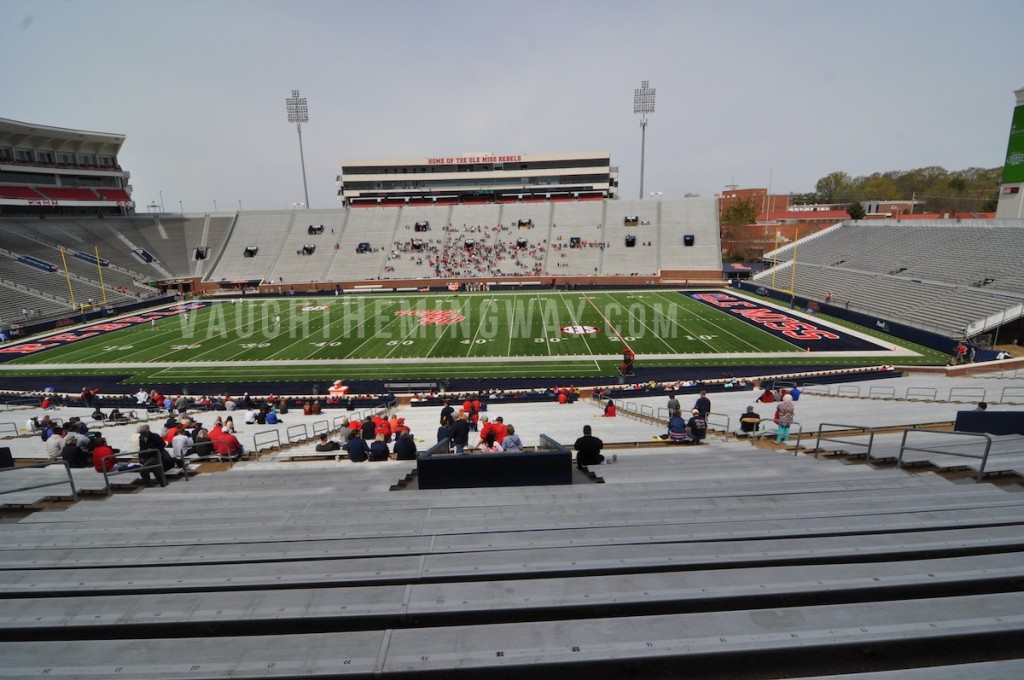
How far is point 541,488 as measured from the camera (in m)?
6.11

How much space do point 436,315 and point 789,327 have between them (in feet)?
83.3

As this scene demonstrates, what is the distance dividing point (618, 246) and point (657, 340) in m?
31.1

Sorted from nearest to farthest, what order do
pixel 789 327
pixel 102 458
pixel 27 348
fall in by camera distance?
1. pixel 102 458
2. pixel 27 348
3. pixel 789 327

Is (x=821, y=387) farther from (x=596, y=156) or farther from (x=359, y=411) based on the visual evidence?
(x=596, y=156)

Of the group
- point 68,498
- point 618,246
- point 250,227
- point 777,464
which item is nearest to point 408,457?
point 68,498

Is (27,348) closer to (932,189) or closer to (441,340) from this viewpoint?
(441,340)

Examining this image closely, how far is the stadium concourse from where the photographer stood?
2.74 m

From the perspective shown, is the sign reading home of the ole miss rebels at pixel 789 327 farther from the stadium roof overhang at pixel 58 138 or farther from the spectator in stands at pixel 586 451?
the stadium roof overhang at pixel 58 138

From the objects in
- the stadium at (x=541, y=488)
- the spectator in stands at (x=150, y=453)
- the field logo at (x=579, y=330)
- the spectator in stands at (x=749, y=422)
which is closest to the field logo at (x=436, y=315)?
the stadium at (x=541, y=488)

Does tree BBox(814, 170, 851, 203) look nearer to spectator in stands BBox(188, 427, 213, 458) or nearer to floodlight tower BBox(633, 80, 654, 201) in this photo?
floodlight tower BBox(633, 80, 654, 201)

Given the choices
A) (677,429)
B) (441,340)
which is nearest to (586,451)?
(677,429)

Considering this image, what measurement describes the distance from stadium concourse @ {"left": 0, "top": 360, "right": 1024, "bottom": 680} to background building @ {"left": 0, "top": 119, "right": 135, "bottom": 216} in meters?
65.3

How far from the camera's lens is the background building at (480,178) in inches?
3066

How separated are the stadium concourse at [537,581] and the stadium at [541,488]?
0.9 inches
